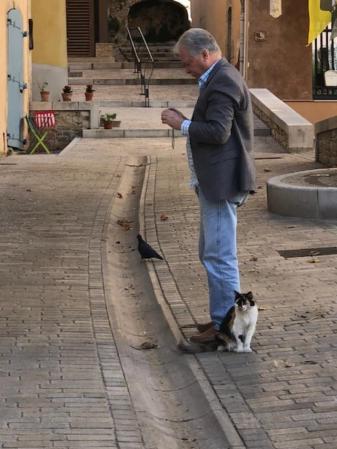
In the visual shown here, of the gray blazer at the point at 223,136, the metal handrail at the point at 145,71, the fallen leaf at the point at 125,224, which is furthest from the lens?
the metal handrail at the point at 145,71

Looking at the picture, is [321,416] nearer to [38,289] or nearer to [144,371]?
[144,371]

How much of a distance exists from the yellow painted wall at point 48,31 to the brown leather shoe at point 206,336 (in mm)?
17446

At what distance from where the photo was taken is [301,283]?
23.8ft

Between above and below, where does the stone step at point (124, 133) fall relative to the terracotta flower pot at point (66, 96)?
below

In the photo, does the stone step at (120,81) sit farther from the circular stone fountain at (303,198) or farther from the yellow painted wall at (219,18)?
the circular stone fountain at (303,198)

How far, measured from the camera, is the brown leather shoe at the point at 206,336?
5.72 m

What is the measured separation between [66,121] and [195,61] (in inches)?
592

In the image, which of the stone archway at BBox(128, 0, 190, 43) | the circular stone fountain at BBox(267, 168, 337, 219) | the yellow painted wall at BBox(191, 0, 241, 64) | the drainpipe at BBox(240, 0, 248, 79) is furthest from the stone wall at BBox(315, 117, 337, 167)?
the stone archway at BBox(128, 0, 190, 43)

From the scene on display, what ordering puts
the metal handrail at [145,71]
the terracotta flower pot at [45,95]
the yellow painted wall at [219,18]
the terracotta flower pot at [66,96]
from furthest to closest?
the yellow painted wall at [219,18], the metal handrail at [145,71], the terracotta flower pot at [66,96], the terracotta flower pot at [45,95]

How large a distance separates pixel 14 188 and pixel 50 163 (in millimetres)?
3060

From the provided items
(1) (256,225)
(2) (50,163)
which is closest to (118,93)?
Result: (2) (50,163)

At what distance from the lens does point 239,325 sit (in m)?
5.49

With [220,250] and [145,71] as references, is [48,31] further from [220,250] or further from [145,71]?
[220,250]

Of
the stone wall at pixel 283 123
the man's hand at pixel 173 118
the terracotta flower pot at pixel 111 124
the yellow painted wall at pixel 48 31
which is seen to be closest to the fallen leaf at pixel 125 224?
the man's hand at pixel 173 118
